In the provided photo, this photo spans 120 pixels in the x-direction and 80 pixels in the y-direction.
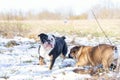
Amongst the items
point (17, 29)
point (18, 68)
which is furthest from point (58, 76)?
point (17, 29)

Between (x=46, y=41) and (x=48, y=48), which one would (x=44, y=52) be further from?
(x=46, y=41)

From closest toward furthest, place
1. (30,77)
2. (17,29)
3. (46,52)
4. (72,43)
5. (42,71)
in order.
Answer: (30,77) → (42,71) → (46,52) → (72,43) → (17,29)

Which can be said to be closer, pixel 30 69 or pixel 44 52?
pixel 30 69

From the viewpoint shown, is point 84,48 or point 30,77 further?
point 84,48

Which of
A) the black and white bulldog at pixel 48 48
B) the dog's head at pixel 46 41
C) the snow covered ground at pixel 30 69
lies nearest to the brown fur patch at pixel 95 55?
the snow covered ground at pixel 30 69

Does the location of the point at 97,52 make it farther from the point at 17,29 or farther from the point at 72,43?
the point at 17,29

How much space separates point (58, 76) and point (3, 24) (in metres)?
11.1

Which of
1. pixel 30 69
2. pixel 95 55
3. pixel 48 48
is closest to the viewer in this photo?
pixel 30 69

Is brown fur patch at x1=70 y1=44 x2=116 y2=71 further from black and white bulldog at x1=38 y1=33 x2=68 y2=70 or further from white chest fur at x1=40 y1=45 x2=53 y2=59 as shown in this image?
white chest fur at x1=40 y1=45 x2=53 y2=59

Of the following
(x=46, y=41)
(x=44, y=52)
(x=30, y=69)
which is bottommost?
(x=30, y=69)

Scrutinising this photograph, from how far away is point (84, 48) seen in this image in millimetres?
7902

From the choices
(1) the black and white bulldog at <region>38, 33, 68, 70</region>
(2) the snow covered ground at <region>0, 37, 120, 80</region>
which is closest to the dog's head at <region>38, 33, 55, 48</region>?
(1) the black and white bulldog at <region>38, 33, 68, 70</region>

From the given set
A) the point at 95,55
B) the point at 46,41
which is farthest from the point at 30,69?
the point at 95,55

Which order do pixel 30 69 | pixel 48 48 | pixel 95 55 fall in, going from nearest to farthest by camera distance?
1. pixel 30 69
2. pixel 95 55
3. pixel 48 48
